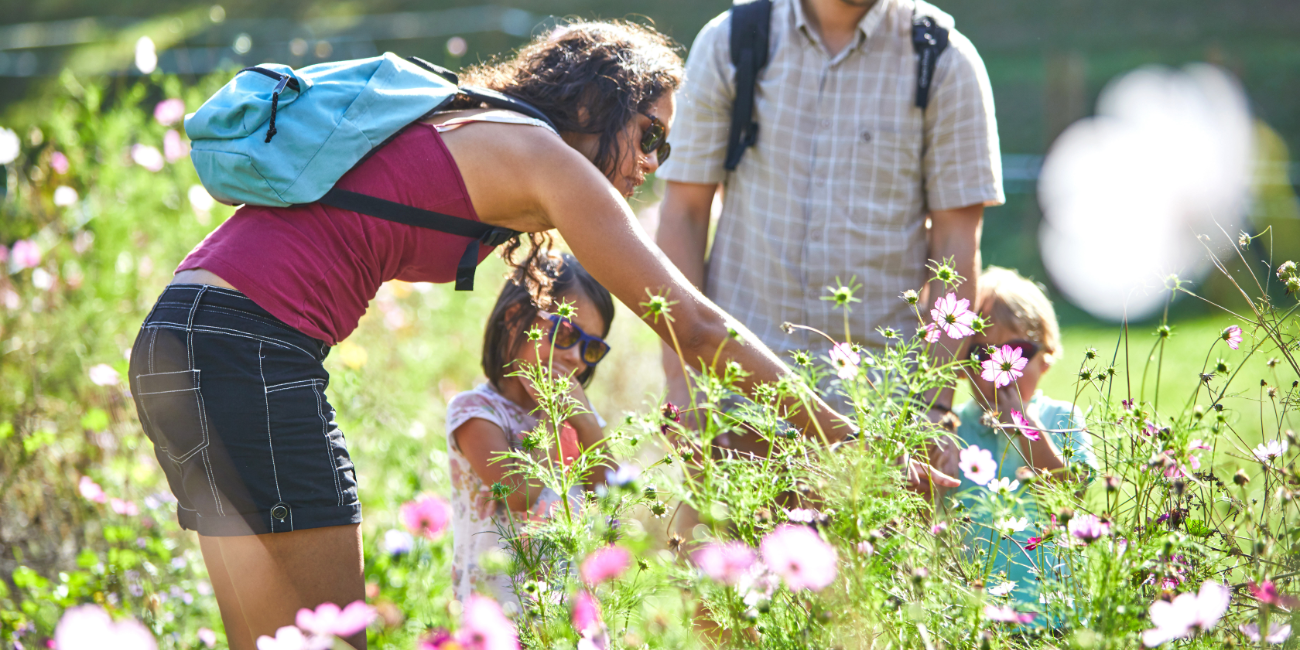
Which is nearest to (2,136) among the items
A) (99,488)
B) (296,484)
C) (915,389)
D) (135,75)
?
(99,488)

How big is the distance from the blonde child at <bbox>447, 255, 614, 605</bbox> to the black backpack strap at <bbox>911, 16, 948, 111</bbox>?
861 millimetres

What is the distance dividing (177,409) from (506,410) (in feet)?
2.65

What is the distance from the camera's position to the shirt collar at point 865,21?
7.27ft

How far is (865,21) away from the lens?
2215 mm

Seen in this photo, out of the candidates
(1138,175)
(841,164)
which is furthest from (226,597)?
(1138,175)

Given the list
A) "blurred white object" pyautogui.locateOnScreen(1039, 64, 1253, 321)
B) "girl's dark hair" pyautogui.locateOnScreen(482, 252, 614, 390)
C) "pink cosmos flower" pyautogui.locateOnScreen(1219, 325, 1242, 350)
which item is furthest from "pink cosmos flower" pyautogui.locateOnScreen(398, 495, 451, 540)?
"blurred white object" pyautogui.locateOnScreen(1039, 64, 1253, 321)

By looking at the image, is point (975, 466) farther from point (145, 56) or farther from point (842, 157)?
point (145, 56)

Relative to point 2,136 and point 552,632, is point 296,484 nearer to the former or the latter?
point 552,632

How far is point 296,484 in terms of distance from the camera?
153 cm

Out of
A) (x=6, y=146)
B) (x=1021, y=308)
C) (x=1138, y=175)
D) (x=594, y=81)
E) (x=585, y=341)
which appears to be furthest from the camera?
(x=1138, y=175)

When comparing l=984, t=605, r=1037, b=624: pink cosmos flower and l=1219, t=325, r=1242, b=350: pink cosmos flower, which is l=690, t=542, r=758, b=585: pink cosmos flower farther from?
l=1219, t=325, r=1242, b=350: pink cosmos flower

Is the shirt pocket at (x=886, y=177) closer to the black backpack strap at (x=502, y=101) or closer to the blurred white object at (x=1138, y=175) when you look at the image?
the black backpack strap at (x=502, y=101)

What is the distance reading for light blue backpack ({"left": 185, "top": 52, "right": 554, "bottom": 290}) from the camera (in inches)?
60.8

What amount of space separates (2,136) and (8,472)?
122 cm
